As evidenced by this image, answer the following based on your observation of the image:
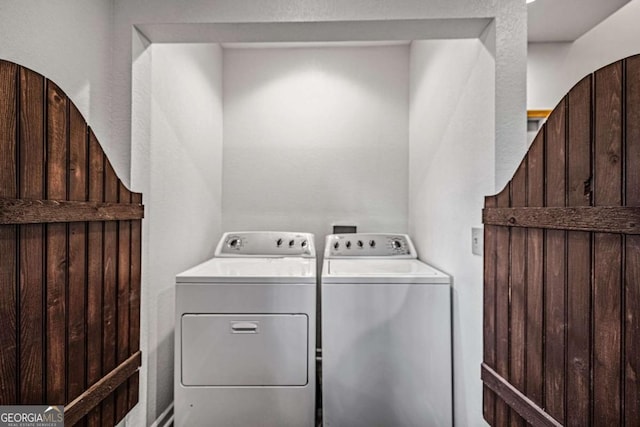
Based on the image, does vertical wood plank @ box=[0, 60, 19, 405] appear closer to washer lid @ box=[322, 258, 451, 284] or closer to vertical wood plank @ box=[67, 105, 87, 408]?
vertical wood plank @ box=[67, 105, 87, 408]

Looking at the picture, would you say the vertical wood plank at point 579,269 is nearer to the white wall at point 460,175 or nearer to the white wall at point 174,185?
the white wall at point 460,175

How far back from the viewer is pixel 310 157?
292 centimetres

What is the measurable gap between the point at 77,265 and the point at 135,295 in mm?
459

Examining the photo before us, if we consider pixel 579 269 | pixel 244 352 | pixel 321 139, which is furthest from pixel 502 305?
pixel 321 139

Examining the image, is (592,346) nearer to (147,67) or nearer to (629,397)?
(629,397)

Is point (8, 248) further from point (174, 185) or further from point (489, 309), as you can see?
point (489, 309)

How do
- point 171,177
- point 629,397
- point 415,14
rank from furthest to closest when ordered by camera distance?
1. point 171,177
2. point 415,14
3. point 629,397

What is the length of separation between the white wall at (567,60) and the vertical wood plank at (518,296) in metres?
1.37

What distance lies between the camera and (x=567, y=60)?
226 cm

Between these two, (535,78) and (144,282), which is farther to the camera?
(535,78)

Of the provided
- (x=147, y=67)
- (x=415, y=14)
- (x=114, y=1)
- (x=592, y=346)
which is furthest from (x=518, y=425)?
(x=114, y=1)

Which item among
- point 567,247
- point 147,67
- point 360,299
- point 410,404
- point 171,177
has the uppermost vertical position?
point 147,67

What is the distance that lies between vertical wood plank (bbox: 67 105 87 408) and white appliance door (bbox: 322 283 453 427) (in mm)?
1075

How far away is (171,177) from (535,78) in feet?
7.64
